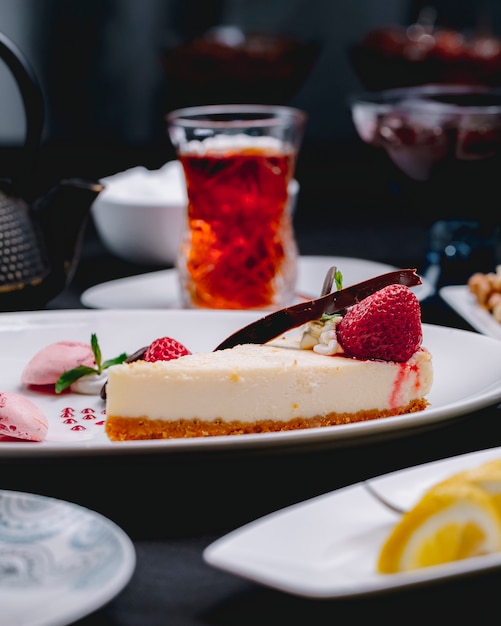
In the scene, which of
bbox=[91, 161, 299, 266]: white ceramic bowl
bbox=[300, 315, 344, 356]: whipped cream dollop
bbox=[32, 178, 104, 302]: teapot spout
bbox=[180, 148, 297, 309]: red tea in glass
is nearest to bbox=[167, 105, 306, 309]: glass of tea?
bbox=[180, 148, 297, 309]: red tea in glass

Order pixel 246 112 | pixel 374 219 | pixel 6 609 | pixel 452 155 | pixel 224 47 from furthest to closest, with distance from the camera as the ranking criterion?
1. pixel 374 219
2. pixel 224 47
3. pixel 452 155
4. pixel 246 112
5. pixel 6 609

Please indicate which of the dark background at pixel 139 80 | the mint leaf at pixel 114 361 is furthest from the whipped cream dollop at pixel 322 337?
the dark background at pixel 139 80

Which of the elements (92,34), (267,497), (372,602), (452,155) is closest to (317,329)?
(267,497)

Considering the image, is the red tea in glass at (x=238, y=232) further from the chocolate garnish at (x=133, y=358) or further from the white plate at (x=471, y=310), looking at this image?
the chocolate garnish at (x=133, y=358)

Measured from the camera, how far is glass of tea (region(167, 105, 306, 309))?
1551mm

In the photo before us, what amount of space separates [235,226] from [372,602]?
93 centimetres

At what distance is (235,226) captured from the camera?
5.22ft

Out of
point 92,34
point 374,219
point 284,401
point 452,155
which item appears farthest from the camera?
point 92,34

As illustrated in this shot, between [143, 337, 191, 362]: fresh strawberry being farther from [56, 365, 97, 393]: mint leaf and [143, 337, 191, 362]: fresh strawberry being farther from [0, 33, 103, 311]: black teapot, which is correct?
[0, 33, 103, 311]: black teapot

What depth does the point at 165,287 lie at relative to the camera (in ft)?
5.76

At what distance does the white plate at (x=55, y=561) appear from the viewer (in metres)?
0.65

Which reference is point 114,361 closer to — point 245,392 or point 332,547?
point 245,392

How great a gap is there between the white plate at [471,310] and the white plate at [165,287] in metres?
0.04

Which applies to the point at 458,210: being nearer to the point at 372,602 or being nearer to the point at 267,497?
the point at 267,497
